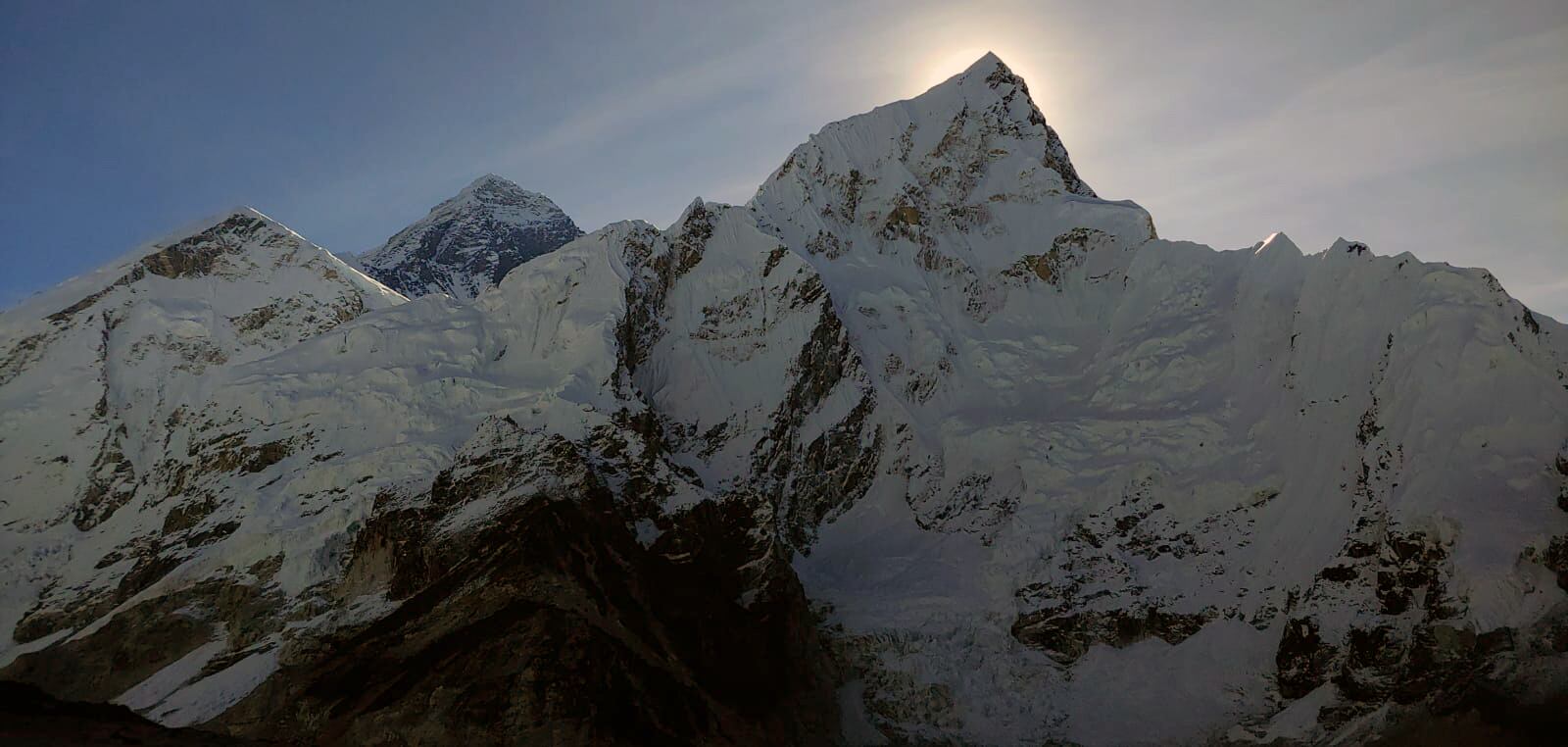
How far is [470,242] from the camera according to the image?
14888cm

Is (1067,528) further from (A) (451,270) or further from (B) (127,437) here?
(A) (451,270)

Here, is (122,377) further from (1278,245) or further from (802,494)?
(1278,245)

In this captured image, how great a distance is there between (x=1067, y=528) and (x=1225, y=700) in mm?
16894

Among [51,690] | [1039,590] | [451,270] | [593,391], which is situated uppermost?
[451,270]

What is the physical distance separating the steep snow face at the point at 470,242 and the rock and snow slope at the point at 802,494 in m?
32.6

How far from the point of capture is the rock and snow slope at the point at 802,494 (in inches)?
2776

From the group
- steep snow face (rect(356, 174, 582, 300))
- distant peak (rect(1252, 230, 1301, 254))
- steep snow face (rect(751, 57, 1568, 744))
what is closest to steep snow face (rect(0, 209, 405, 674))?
steep snow face (rect(356, 174, 582, 300))

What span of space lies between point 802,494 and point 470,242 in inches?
2801

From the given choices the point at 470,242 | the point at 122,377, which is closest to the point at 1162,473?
the point at 122,377

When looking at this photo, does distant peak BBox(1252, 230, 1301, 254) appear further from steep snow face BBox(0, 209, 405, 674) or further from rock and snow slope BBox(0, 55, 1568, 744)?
steep snow face BBox(0, 209, 405, 674)

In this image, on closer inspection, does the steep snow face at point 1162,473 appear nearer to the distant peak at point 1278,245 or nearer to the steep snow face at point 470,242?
the distant peak at point 1278,245

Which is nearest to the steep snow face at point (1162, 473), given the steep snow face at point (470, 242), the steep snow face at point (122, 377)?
the steep snow face at point (122, 377)

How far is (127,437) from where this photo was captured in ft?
294

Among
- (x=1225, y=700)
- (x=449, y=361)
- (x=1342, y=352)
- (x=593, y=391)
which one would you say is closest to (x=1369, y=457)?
(x=1342, y=352)
